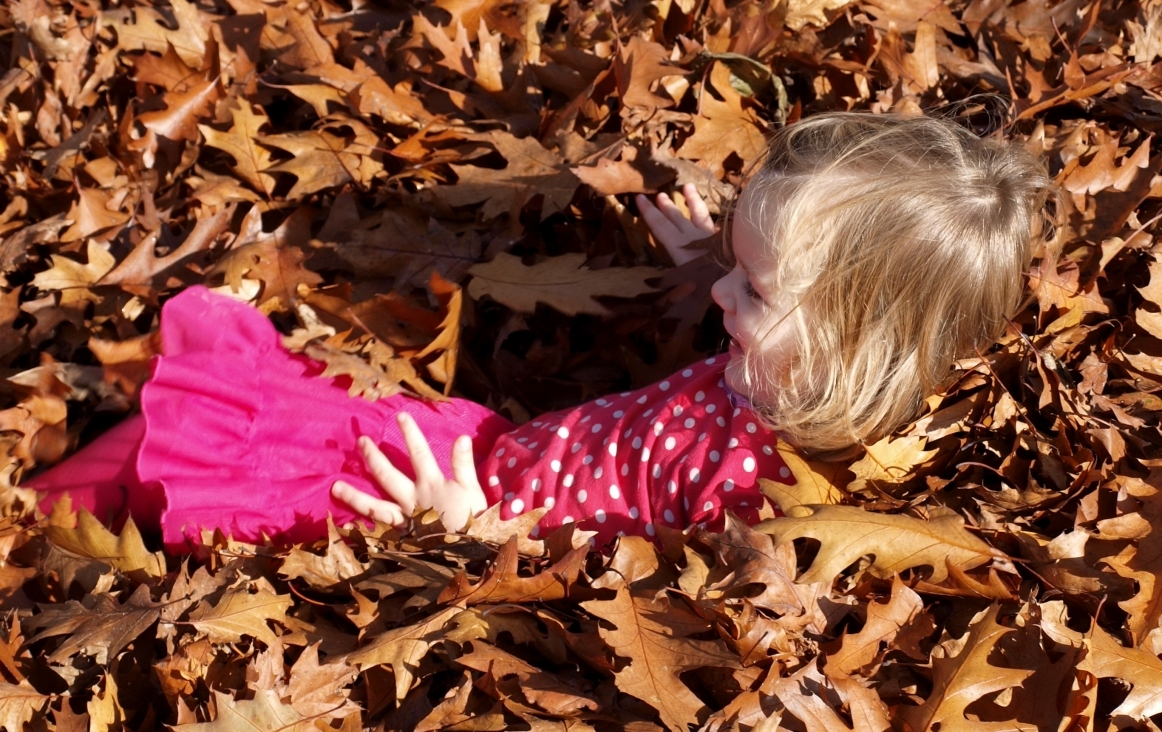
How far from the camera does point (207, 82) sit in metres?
3.00

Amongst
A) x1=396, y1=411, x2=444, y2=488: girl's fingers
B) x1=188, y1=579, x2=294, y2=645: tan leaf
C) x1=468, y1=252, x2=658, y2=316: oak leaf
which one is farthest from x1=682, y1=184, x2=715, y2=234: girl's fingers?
x1=188, y1=579, x2=294, y2=645: tan leaf

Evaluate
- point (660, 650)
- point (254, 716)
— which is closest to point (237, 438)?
point (254, 716)

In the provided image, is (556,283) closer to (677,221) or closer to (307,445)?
(677,221)

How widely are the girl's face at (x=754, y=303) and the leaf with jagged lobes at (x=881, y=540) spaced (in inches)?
12.8

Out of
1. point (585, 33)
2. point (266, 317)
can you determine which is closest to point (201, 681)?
point (266, 317)

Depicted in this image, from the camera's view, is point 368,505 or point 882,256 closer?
point 882,256

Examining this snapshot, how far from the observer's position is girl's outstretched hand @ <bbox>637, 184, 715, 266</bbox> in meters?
2.63

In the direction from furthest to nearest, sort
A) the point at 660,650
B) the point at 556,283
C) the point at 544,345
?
the point at 544,345 → the point at 556,283 → the point at 660,650

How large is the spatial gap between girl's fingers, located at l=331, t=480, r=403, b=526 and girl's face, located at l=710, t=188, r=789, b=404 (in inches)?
34.9

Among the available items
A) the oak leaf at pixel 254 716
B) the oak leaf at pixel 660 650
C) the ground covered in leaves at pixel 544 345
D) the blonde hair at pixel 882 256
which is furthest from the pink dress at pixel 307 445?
the oak leaf at pixel 254 716

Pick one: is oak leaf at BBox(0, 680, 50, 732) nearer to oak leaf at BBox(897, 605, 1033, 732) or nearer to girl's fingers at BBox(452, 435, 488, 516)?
girl's fingers at BBox(452, 435, 488, 516)

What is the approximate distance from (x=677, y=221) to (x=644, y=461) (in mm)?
753

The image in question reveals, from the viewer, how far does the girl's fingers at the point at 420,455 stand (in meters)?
2.37

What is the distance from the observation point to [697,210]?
2.67 metres
